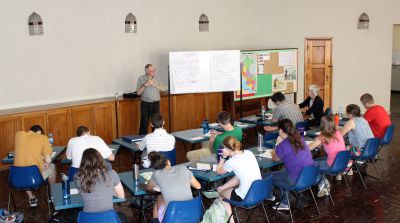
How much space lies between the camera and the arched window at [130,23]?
10.5 m

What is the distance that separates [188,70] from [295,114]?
3396 millimetres

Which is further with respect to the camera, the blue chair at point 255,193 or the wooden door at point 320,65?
the wooden door at point 320,65

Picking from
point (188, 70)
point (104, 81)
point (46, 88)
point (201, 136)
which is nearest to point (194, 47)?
point (188, 70)

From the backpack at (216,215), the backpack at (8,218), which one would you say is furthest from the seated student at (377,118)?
the backpack at (8,218)

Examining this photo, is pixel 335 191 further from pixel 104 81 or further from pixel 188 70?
pixel 104 81

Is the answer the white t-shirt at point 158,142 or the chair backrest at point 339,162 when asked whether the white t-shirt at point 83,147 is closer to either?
the white t-shirt at point 158,142

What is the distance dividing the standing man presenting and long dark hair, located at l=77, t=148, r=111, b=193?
17.5 feet

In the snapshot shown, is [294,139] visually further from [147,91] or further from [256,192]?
[147,91]

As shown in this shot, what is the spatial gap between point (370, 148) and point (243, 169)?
2962 mm

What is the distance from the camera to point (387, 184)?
7453 mm

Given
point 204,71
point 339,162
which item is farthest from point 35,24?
point 339,162

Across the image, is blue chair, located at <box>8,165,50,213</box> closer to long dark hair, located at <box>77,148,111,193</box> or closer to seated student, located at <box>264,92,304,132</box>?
long dark hair, located at <box>77,148,111,193</box>

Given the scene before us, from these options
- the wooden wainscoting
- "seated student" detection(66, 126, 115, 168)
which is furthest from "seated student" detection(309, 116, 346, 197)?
the wooden wainscoting

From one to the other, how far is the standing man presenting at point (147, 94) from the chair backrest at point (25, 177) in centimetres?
403
